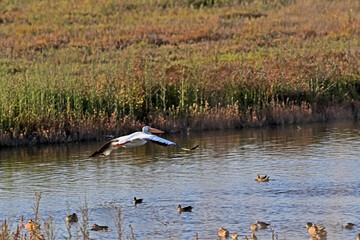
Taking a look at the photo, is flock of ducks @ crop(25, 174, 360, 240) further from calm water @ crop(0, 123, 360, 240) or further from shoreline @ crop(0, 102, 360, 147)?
shoreline @ crop(0, 102, 360, 147)

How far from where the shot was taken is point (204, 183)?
12.8 m

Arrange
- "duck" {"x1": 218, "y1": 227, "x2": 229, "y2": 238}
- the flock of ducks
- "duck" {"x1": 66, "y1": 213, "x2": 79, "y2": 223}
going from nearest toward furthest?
the flock of ducks < "duck" {"x1": 218, "y1": 227, "x2": 229, "y2": 238} < "duck" {"x1": 66, "y1": 213, "x2": 79, "y2": 223}

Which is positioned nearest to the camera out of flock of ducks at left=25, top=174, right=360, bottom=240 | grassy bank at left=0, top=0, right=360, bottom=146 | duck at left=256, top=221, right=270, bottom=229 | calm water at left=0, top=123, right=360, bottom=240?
flock of ducks at left=25, top=174, right=360, bottom=240

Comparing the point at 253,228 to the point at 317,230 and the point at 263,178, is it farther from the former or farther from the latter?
the point at 263,178

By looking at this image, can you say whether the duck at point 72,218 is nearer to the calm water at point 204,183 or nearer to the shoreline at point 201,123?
the calm water at point 204,183

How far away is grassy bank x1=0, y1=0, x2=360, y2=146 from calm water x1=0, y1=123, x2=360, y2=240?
2.29ft

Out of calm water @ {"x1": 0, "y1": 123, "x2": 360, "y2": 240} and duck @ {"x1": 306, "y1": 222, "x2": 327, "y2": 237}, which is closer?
duck @ {"x1": 306, "y1": 222, "x2": 327, "y2": 237}

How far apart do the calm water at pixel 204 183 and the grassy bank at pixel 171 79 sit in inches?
27.5

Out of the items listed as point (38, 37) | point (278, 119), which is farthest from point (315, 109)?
point (38, 37)

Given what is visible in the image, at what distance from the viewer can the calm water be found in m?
10.3

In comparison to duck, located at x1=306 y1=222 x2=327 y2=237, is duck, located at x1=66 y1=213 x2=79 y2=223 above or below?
above

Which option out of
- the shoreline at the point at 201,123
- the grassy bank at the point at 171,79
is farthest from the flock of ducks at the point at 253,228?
the grassy bank at the point at 171,79

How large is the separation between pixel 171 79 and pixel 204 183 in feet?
23.9

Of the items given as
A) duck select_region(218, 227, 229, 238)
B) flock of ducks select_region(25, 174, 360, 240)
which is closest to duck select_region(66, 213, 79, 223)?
flock of ducks select_region(25, 174, 360, 240)
